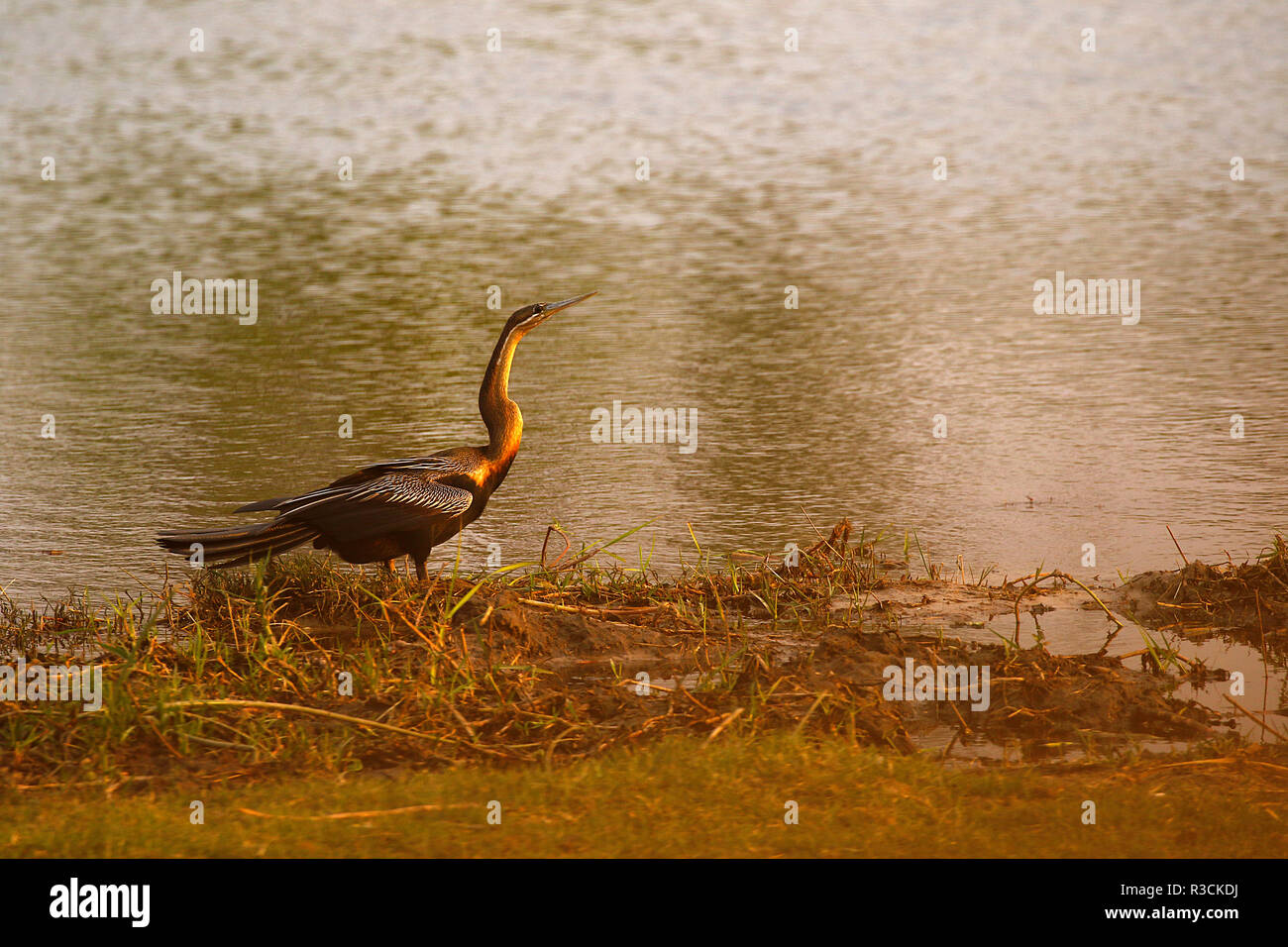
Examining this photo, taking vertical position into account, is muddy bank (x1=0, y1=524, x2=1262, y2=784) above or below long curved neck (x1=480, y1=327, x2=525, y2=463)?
below

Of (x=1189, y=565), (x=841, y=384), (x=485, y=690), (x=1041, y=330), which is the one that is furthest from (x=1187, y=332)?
(x=485, y=690)

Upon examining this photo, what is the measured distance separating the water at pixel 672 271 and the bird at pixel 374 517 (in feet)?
3.34

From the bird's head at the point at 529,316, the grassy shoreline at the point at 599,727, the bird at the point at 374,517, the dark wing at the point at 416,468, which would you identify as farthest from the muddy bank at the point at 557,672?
the bird's head at the point at 529,316

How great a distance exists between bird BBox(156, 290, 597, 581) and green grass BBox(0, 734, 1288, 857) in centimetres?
158

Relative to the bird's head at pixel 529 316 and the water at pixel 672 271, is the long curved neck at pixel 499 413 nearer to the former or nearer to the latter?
the bird's head at pixel 529 316

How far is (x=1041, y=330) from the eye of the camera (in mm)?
13453

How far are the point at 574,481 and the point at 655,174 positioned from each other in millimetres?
13996

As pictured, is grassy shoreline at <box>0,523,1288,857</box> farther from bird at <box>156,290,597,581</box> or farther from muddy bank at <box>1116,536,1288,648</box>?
bird at <box>156,290,597,581</box>

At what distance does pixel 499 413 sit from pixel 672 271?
369 inches

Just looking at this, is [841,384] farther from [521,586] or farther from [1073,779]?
[1073,779]

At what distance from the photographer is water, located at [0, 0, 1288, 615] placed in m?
9.05

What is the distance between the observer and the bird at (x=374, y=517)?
659cm

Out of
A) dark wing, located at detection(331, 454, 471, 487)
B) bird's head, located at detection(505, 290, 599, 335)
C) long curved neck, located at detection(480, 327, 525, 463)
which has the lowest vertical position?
dark wing, located at detection(331, 454, 471, 487)

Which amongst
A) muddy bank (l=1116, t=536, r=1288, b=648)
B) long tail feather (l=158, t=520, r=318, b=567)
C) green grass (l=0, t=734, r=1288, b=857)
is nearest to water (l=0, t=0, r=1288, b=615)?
muddy bank (l=1116, t=536, r=1288, b=648)
